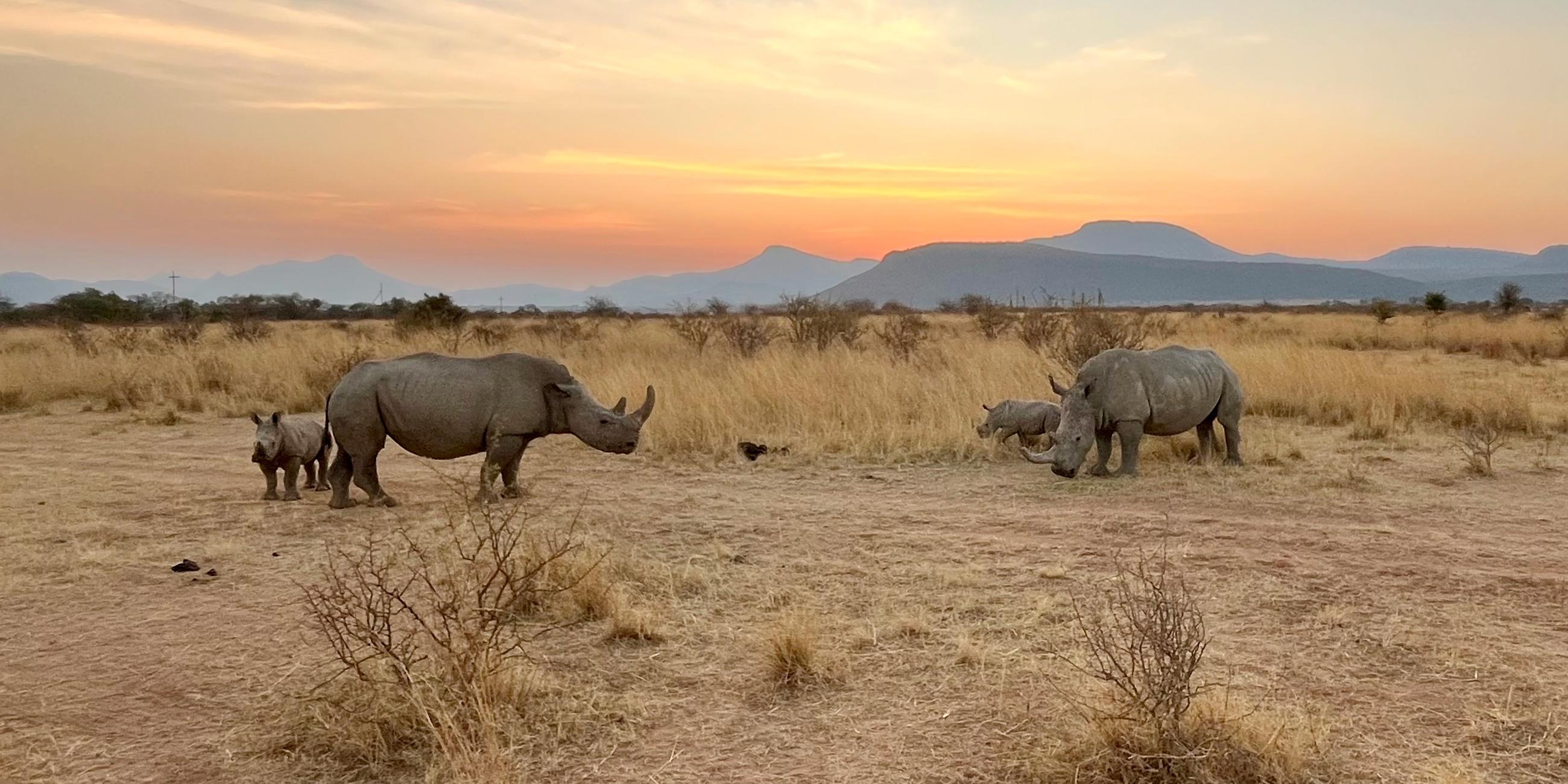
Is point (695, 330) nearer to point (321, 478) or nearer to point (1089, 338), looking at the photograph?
point (1089, 338)

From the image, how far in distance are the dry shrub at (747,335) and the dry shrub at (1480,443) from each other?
1172 centimetres

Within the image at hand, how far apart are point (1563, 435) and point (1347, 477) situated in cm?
444

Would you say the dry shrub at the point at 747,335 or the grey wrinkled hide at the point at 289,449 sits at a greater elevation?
the dry shrub at the point at 747,335

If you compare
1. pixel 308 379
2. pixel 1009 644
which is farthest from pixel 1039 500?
pixel 308 379

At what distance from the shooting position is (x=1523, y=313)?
142ft

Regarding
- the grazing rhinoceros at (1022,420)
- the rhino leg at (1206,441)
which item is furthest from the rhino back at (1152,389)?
the grazing rhinoceros at (1022,420)

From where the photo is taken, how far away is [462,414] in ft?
27.2

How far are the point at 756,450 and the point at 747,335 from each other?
36.1ft

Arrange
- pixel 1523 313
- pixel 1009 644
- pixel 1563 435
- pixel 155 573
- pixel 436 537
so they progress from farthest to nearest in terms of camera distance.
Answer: pixel 1523 313, pixel 1563 435, pixel 436 537, pixel 155 573, pixel 1009 644

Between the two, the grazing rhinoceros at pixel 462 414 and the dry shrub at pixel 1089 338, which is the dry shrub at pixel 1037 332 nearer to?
the dry shrub at pixel 1089 338

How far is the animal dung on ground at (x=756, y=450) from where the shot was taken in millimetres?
11266

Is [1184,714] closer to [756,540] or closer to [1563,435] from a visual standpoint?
[756,540]

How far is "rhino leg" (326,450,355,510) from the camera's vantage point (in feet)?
28.1

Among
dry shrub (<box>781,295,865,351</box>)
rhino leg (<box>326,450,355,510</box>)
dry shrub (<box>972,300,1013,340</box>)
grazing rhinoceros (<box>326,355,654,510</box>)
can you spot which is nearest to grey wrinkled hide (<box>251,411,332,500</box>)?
grazing rhinoceros (<box>326,355,654,510</box>)
